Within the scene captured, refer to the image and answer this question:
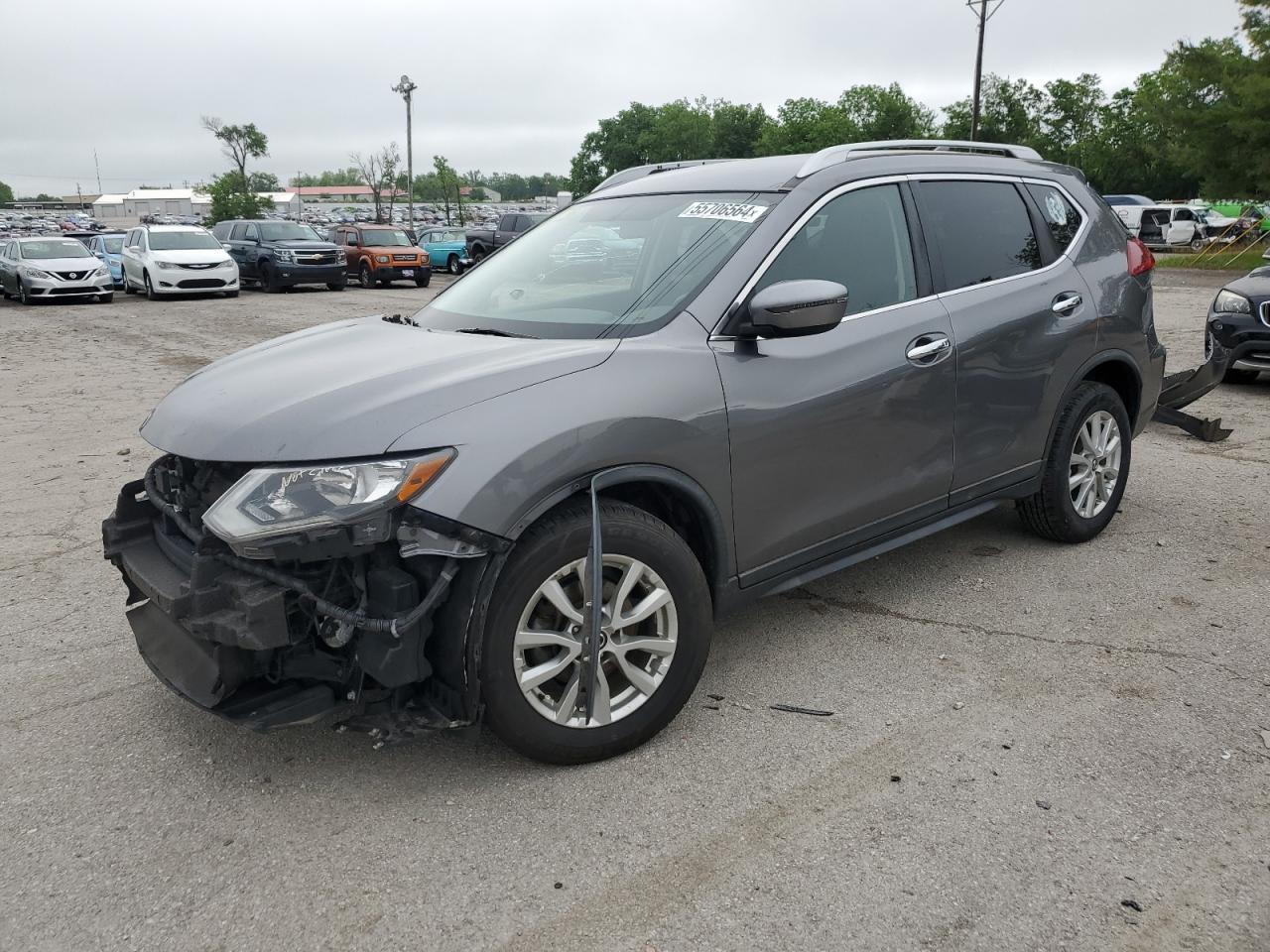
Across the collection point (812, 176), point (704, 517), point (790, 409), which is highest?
point (812, 176)

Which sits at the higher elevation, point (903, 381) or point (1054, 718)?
point (903, 381)

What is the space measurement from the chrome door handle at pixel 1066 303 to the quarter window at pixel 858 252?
0.92 metres

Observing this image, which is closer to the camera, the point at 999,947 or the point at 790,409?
the point at 999,947

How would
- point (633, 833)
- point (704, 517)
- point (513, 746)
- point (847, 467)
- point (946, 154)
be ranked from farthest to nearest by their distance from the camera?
point (946, 154), point (847, 467), point (704, 517), point (513, 746), point (633, 833)

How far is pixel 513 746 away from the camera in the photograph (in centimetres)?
291

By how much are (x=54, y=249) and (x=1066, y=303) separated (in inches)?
954

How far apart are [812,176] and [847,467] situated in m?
1.06

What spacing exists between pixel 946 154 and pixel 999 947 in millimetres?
3238

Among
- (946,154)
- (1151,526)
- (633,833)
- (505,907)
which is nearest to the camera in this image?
(505,907)

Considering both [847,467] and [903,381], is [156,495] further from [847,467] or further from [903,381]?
[903,381]

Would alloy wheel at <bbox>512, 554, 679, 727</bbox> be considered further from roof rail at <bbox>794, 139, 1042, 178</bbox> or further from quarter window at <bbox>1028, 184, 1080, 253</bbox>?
quarter window at <bbox>1028, 184, 1080, 253</bbox>

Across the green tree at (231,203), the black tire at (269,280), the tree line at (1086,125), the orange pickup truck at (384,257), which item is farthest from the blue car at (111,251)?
the green tree at (231,203)

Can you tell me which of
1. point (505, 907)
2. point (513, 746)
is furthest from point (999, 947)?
point (513, 746)

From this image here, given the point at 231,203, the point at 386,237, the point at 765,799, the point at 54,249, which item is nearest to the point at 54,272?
the point at 54,249
